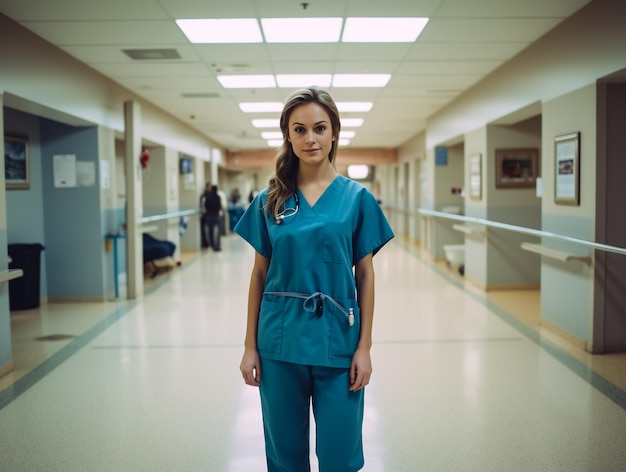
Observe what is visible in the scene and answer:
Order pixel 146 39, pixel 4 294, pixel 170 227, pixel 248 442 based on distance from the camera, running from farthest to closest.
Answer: pixel 170 227 → pixel 146 39 → pixel 4 294 → pixel 248 442

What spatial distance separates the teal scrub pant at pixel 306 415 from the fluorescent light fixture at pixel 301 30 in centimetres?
368

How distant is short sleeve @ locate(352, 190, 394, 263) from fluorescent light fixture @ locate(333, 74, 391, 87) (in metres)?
5.27

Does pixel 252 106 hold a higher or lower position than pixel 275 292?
higher

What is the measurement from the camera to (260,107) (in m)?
9.01

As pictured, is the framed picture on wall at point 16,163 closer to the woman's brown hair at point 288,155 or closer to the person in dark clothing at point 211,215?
the woman's brown hair at point 288,155

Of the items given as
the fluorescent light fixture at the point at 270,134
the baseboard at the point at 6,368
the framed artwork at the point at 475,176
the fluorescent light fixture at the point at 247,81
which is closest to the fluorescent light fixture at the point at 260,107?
the fluorescent light fixture at the point at 247,81

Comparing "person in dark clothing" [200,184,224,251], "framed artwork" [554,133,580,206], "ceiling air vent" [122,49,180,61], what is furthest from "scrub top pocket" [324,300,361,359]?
"person in dark clothing" [200,184,224,251]

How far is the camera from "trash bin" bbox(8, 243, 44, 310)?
19.8ft

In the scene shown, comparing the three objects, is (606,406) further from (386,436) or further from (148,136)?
(148,136)

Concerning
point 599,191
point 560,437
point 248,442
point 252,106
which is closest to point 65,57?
point 252,106

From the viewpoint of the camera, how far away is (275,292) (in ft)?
5.40

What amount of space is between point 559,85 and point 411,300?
280 cm

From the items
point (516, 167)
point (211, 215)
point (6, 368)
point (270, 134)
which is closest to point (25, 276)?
point (6, 368)

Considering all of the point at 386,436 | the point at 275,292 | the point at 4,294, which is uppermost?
the point at 275,292
